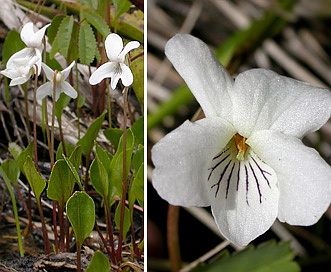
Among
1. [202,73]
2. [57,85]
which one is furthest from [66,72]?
[202,73]

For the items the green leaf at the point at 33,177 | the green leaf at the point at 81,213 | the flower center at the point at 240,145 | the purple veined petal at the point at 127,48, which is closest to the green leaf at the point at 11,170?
the green leaf at the point at 33,177

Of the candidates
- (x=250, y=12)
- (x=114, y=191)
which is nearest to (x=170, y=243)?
(x=114, y=191)

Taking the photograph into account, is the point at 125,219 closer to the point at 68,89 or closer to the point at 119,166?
the point at 119,166

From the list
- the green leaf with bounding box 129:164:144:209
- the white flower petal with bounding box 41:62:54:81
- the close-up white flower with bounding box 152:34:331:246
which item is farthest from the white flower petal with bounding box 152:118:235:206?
the white flower petal with bounding box 41:62:54:81

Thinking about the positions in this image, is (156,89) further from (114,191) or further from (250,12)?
(114,191)

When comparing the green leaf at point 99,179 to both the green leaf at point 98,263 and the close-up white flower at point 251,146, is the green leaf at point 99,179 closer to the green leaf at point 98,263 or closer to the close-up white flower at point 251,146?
the green leaf at point 98,263

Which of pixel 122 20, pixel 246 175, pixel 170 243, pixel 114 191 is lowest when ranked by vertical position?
pixel 170 243

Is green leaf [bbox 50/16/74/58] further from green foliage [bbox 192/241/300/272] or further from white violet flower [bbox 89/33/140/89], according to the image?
green foliage [bbox 192/241/300/272]
